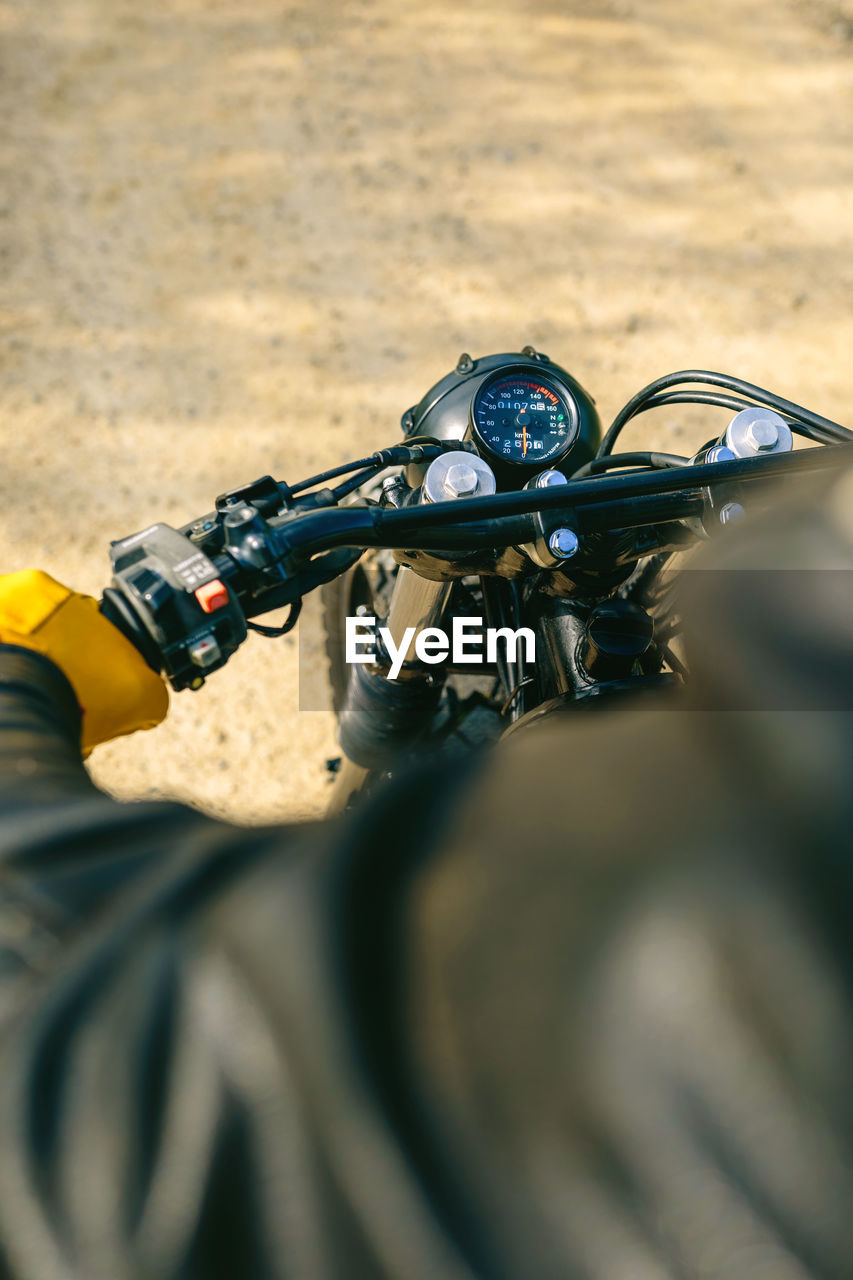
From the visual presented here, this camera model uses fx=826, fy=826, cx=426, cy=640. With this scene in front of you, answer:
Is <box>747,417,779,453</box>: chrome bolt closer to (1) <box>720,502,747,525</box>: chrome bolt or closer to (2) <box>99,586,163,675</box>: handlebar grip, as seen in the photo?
(1) <box>720,502,747,525</box>: chrome bolt

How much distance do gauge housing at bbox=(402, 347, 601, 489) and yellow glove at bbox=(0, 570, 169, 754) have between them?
54cm

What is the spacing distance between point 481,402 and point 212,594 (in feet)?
1.97

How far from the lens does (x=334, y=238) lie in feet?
10.1

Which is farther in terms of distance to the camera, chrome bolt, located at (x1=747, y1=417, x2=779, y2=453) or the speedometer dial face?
the speedometer dial face

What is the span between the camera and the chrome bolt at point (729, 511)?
917 millimetres

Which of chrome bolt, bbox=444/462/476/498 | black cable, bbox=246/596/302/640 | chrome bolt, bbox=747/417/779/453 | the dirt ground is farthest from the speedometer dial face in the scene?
the dirt ground

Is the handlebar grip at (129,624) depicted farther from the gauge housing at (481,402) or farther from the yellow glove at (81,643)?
the gauge housing at (481,402)

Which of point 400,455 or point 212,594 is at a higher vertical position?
point 400,455

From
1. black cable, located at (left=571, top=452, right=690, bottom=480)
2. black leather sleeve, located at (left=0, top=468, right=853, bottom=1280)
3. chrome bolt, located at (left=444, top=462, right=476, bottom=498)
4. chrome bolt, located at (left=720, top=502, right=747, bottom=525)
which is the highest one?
black cable, located at (left=571, top=452, right=690, bottom=480)

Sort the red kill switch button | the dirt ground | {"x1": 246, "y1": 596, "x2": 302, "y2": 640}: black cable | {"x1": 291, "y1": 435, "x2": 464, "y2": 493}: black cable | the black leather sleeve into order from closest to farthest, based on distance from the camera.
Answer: the black leather sleeve
the red kill switch button
{"x1": 246, "y1": 596, "x2": 302, "y2": 640}: black cable
{"x1": 291, "y1": 435, "x2": 464, "y2": 493}: black cable
the dirt ground

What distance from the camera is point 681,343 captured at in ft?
10.1

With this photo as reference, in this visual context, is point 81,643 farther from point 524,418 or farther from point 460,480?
point 524,418

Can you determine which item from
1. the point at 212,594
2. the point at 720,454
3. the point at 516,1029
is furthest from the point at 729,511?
the point at 516,1029

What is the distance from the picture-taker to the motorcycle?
93 cm
